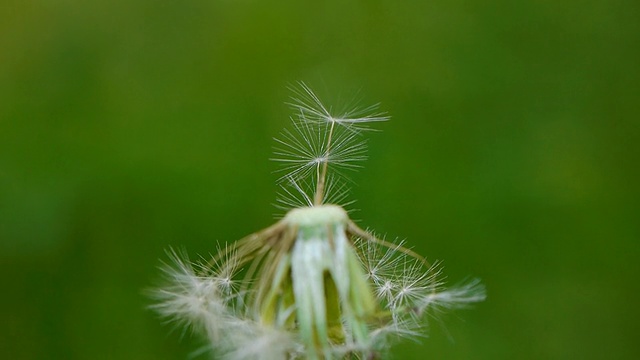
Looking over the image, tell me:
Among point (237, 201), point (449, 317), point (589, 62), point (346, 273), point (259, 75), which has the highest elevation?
point (589, 62)

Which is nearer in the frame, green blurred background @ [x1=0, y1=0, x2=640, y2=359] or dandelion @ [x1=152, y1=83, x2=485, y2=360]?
dandelion @ [x1=152, y1=83, x2=485, y2=360]

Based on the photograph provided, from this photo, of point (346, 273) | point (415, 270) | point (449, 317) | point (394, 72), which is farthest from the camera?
point (394, 72)

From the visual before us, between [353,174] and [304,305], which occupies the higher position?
[353,174]

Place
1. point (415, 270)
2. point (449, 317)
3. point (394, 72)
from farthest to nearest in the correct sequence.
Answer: point (394, 72), point (449, 317), point (415, 270)

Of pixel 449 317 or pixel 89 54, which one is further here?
pixel 89 54

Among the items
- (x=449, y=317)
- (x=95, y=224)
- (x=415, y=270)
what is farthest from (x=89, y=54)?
(x=415, y=270)

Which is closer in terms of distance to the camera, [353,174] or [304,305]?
[304,305]

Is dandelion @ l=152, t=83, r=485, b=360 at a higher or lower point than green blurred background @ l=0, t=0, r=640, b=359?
lower

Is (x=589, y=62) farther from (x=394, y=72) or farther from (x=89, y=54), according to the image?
(x=89, y=54)
